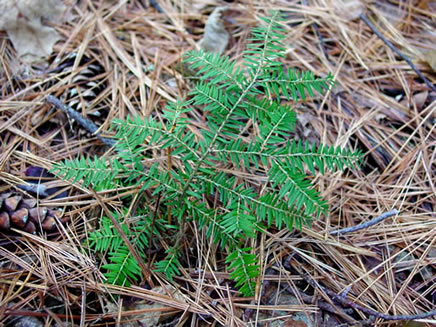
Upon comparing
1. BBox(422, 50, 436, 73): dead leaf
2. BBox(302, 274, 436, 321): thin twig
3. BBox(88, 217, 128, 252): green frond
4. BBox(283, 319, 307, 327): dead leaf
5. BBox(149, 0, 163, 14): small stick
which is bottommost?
BBox(283, 319, 307, 327): dead leaf

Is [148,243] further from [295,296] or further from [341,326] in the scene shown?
[341,326]

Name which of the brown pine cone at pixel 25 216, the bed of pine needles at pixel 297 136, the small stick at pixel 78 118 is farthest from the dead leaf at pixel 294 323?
the small stick at pixel 78 118

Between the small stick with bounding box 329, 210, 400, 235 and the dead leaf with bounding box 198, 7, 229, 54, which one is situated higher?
the dead leaf with bounding box 198, 7, 229, 54

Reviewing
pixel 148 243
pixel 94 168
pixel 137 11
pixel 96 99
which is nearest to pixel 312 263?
pixel 148 243

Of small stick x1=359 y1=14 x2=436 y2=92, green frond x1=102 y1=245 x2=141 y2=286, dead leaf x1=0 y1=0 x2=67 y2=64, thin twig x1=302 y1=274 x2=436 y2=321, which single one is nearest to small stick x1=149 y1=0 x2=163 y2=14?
dead leaf x1=0 y1=0 x2=67 y2=64

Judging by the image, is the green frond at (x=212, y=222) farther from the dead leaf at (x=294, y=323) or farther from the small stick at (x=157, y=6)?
the small stick at (x=157, y=6)

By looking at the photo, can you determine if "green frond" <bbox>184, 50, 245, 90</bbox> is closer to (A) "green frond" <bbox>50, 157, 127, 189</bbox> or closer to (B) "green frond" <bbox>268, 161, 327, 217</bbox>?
(B) "green frond" <bbox>268, 161, 327, 217</bbox>
